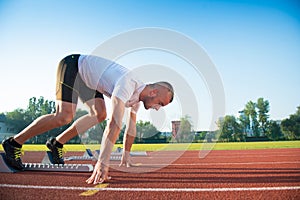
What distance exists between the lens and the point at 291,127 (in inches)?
1751

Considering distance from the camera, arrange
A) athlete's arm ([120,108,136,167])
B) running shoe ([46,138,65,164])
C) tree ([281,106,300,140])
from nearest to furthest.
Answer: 1. running shoe ([46,138,65,164])
2. athlete's arm ([120,108,136,167])
3. tree ([281,106,300,140])

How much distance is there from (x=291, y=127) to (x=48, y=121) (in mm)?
49722

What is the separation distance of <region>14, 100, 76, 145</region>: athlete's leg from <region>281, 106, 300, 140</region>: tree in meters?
47.6

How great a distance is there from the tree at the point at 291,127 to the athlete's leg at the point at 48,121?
47624 mm

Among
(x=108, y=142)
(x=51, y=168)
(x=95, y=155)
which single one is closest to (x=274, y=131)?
(x=95, y=155)

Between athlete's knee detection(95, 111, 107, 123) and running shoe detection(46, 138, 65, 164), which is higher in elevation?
athlete's knee detection(95, 111, 107, 123)

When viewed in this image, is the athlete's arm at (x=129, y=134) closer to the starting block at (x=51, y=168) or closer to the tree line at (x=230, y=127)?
the starting block at (x=51, y=168)

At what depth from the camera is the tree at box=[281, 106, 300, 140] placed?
4309 centimetres

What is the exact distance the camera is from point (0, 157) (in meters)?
3.24

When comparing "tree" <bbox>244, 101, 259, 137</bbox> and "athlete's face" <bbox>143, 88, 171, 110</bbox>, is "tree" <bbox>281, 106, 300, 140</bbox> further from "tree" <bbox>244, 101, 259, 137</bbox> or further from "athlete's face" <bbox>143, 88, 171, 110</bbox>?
"athlete's face" <bbox>143, 88, 171, 110</bbox>

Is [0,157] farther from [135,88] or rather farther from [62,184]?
[135,88]

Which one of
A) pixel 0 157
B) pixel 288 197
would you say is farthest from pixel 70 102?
pixel 288 197

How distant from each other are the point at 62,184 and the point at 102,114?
5.05 ft

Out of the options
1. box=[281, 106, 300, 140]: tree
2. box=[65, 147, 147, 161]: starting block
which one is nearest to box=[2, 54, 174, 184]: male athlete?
box=[65, 147, 147, 161]: starting block
